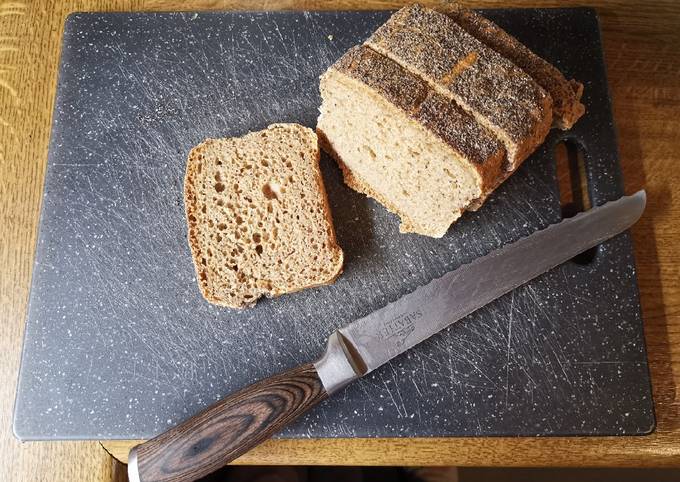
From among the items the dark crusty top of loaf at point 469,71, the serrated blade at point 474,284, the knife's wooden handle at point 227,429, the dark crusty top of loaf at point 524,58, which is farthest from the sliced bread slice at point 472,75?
the knife's wooden handle at point 227,429

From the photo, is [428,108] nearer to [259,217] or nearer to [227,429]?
[259,217]

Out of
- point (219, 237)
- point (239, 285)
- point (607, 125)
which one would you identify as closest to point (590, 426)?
point (607, 125)

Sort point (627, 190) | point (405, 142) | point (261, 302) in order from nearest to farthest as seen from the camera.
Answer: point (405, 142), point (261, 302), point (627, 190)

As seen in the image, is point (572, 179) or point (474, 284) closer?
point (474, 284)

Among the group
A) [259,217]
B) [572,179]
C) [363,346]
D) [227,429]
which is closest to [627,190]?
[572,179]

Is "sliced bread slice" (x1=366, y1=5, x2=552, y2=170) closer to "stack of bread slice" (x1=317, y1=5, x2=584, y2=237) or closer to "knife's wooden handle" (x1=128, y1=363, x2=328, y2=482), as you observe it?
"stack of bread slice" (x1=317, y1=5, x2=584, y2=237)

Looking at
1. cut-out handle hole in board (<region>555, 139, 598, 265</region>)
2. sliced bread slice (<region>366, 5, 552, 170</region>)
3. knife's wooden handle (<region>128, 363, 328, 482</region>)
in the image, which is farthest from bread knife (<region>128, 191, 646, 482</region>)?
sliced bread slice (<region>366, 5, 552, 170</region>)


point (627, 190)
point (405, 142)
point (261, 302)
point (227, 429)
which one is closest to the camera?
point (227, 429)
